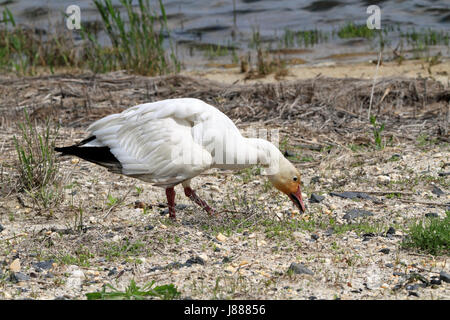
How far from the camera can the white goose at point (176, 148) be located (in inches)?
205

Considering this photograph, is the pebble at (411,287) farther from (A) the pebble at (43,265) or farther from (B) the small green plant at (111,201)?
(B) the small green plant at (111,201)

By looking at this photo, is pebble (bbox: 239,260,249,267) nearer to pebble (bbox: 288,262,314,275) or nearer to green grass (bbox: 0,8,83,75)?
pebble (bbox: 288,262,314,275)

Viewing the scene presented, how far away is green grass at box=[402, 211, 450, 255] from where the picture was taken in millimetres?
4516

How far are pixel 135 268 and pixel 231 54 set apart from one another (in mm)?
10536

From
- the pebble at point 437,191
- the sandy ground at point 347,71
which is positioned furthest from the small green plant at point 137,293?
the sandy ground at point 347,71

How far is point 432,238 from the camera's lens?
4.55 meters

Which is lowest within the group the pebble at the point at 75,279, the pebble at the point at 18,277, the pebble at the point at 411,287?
the pebble at the point at 411,287

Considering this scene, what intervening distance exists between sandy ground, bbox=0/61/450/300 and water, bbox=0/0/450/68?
27.2 ft

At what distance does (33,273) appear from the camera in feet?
14.4

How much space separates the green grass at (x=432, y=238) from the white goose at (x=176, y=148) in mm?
1197

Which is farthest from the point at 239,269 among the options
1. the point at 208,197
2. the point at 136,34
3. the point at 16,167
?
the point at 136,34

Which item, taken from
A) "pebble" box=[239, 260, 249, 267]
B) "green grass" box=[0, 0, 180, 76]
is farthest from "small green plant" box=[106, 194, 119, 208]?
"green grass" box=[0, 0, 180, 76]

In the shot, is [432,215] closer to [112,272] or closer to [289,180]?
[289,180]

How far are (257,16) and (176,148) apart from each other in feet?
39.9
